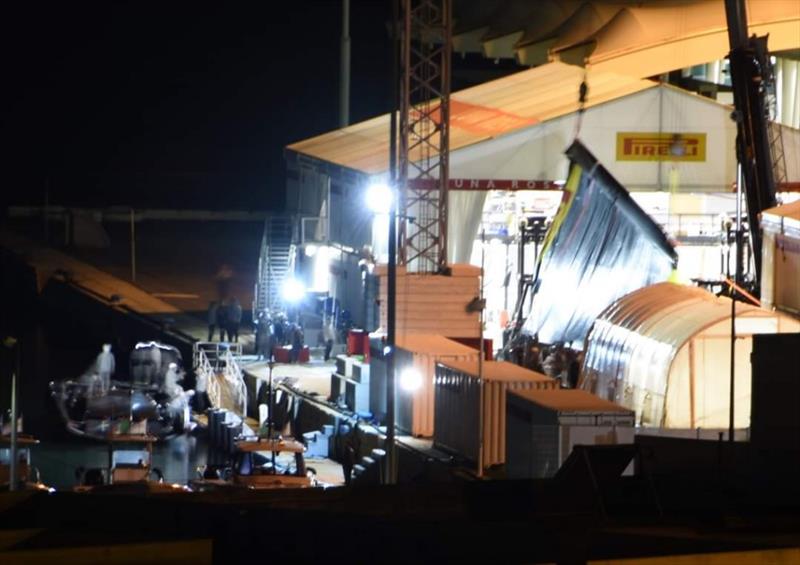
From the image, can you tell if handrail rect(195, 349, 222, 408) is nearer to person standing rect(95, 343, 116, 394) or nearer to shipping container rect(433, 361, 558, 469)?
person standing rect(95, 343, 116, 394)

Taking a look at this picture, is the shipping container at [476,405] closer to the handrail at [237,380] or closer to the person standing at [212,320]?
the handrail at [237,380]

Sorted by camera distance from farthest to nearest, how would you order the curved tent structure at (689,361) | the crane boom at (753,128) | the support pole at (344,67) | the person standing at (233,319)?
the support pole at (344,67) < the person standing at (233,319) < the crane boom at (753,128) < the curved tent structure at (689,361)

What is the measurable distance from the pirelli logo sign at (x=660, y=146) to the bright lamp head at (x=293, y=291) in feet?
29.2

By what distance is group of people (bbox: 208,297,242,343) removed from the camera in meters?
39.3

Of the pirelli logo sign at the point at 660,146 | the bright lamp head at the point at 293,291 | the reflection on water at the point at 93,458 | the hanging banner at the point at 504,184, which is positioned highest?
the pirelli logo sign at the point at 660,146

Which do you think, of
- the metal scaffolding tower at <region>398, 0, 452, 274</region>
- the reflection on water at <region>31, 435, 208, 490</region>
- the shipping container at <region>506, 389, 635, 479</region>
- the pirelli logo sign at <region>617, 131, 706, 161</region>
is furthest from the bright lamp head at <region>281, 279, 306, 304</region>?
the shipping container at <region>506, 389, 635, 479</region>

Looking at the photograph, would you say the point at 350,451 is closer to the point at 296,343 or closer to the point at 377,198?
the point at 296,343

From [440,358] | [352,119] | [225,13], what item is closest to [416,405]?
[440,358]

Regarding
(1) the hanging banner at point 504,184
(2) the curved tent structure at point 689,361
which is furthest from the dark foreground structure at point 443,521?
(1) the hanging banner at point 504,184

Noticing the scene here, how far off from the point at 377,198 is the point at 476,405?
1361 cm

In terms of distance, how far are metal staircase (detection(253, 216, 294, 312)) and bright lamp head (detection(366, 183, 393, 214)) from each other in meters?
6.28

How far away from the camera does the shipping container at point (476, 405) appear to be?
78.8 ft

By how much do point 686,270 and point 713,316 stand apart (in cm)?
1309

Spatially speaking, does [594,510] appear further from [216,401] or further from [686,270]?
[686,270]
